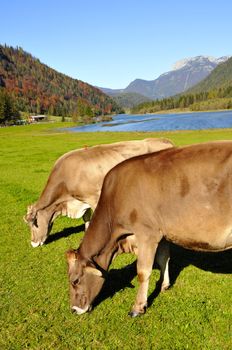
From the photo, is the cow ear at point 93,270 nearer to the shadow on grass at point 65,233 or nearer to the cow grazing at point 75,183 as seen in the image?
the cow grazing at point 75,183

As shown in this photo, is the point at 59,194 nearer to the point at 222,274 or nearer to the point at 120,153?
the point at 120,153

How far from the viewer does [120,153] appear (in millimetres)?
10477

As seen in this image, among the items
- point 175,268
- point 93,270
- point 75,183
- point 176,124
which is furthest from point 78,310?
point 176,124

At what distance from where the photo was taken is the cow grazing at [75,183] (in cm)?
1020

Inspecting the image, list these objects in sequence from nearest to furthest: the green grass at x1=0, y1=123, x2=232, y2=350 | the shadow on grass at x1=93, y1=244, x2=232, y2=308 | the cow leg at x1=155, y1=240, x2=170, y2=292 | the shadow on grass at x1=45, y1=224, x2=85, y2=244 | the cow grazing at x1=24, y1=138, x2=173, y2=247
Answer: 1. the green grass at x1=0, y1=123, x2=232, y2=350
2. the cow leg at x1=155, y1=240, x2=170, y2=292
3. the shadow on grass at x1=93, y1=244, x2=232, y2=308
4. the cow grazing at x1=24, y1=138, x2=173, y2=247
5. the shadow on grass at x1=45, y1=224, x2=85, y2=244

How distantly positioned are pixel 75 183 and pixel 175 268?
3.61 m

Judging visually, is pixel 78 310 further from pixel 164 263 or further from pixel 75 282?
pixel 164 263

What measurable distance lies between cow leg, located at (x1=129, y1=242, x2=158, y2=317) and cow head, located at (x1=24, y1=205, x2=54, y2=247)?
460 cm

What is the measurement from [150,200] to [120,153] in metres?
4.53

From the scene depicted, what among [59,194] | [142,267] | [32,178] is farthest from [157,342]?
[32,178]

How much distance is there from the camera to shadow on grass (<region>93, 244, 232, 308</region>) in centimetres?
755

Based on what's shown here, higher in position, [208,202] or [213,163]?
[213,163]

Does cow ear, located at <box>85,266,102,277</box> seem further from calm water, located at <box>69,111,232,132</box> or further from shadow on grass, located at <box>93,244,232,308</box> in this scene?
calm water, located at <box>69,111,232,132</box>

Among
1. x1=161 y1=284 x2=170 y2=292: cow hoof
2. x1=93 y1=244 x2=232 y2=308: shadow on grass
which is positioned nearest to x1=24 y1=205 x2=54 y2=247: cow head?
x1=93 y1=244 x2=232 y2=308: shadow on grass
